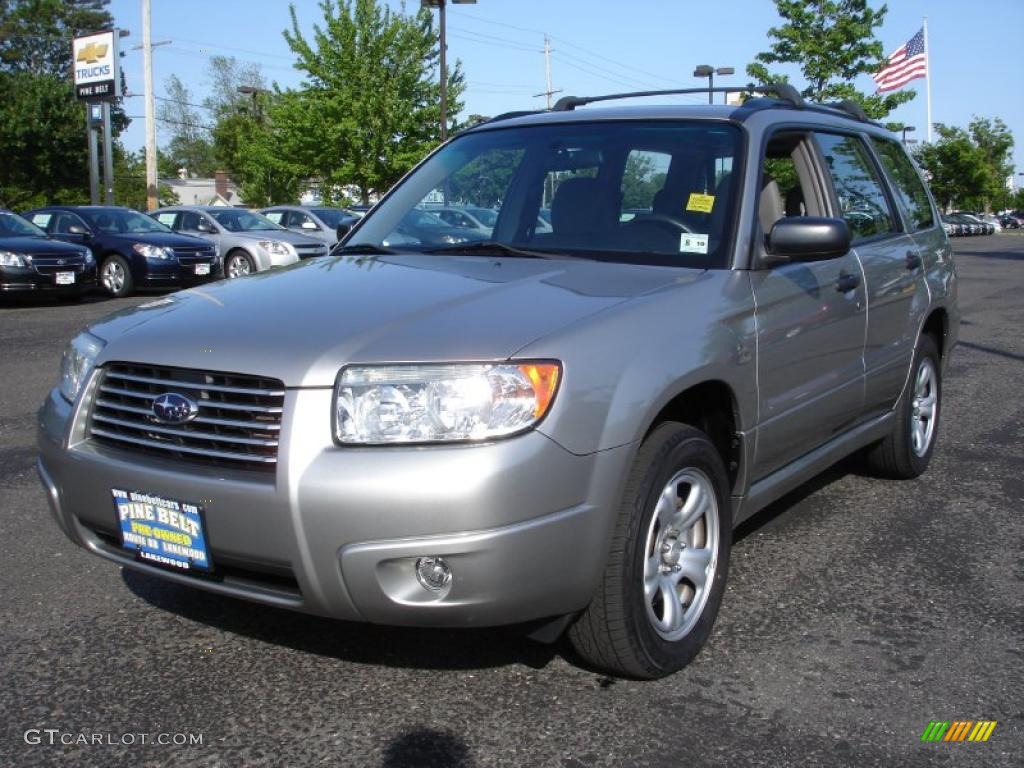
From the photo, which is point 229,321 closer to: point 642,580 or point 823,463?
point 642,580

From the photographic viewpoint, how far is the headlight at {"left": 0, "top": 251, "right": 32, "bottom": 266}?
14.9m

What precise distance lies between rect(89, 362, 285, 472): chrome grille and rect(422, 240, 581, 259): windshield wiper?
1.33 m

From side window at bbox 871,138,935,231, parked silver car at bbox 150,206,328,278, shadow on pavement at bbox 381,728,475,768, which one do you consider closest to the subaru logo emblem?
shadow on pavement at bbox 381,728,475,768

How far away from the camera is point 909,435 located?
535 centimetres

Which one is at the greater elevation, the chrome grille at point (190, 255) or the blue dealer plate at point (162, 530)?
the chrome grille at point (190, 255)

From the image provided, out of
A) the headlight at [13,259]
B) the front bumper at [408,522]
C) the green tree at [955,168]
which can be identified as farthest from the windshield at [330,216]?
the green tree at [955,168]

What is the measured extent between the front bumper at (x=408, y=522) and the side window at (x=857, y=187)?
7.69 feet

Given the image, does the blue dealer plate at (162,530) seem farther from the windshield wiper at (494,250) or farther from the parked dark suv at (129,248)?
the parked dark suv at (129,248)

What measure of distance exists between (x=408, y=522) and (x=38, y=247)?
14358mm

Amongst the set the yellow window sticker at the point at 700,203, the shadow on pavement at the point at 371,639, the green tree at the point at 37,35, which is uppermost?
the green tree at the point at 37,35

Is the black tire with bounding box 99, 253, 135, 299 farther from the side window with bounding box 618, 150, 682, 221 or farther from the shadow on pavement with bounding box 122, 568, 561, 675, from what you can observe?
the side window with bounding box 618, 150, 682, 221

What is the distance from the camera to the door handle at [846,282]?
4281 mm

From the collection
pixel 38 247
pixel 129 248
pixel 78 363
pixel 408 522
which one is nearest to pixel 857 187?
pixel 408 522

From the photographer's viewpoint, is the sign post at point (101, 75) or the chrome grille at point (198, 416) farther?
the sign post at point (101, 75)
